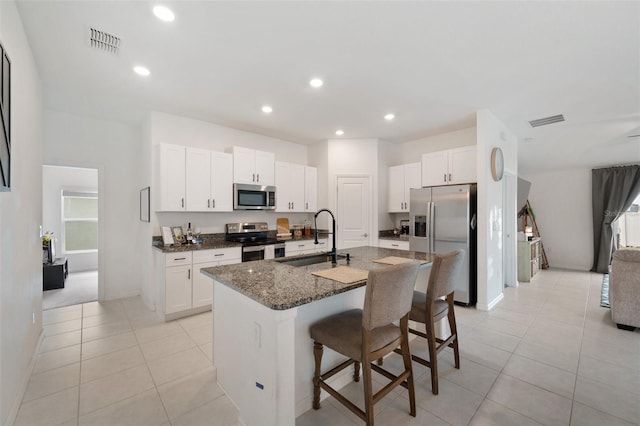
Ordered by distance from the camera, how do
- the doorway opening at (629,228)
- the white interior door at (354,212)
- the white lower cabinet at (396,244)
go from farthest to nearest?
1. the doorway opening at (629,228)
2. the white interior door at (354,212)
3. the white lower cabinet at (396,244)

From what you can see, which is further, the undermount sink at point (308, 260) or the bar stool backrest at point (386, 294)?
the undermount sink at point (308, 260)

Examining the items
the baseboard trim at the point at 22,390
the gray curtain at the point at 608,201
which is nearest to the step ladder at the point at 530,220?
the gray curtain at the point at 608,201

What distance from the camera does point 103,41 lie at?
217 centimetres

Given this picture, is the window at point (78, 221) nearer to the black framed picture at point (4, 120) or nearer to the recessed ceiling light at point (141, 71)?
the recessed ceiling light at point (141, 71)

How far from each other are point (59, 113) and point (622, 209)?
10.00 m

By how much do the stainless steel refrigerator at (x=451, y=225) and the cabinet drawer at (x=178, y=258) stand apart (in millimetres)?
3209

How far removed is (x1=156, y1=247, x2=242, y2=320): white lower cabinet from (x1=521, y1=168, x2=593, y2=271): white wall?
7.41 meters

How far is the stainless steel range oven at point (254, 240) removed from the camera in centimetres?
393

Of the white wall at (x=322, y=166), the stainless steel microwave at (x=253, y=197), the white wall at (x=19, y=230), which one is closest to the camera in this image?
the white wall at (x=19, y=230)

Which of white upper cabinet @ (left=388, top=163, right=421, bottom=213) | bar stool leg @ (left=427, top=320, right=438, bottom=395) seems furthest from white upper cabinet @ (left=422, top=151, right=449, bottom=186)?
bar stool leg @ (left=427, top=320, right=438, bottom=395)

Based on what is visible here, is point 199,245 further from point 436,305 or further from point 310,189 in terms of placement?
point 436,305

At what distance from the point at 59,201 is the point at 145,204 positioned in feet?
12.3

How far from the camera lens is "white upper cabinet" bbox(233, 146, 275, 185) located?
4.14 metres

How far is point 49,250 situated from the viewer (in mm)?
4820
